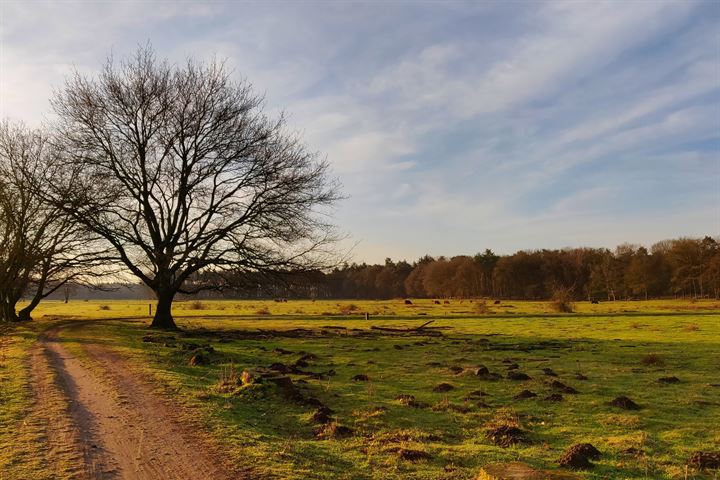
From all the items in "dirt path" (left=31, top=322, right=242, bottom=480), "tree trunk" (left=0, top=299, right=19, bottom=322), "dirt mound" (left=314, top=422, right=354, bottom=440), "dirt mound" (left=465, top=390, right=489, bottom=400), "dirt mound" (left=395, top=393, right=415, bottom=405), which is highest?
"tree trunk" (left=0, top=299, right=19, bottom=322)

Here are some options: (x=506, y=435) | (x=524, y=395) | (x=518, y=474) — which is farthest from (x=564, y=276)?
(x=518, y=474)

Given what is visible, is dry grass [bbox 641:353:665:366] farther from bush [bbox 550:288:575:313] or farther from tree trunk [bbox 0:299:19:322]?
bush [bbox 550:288:575:313]

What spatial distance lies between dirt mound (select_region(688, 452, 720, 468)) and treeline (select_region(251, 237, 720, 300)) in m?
60.9

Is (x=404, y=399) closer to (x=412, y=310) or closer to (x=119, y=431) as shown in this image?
(x=119, y=431)

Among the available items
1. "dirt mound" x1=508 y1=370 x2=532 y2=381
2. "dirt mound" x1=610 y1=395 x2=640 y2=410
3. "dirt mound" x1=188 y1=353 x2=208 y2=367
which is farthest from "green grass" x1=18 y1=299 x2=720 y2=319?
"dirt mound" x1=610 y1=395 x2=640 y2=410

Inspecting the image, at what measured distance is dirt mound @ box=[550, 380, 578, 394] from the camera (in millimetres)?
13124

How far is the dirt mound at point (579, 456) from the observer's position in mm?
7538

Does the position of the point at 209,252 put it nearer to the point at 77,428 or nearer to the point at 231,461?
the point at 77,428

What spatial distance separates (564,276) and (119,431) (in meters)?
109

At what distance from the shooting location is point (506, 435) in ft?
29.7

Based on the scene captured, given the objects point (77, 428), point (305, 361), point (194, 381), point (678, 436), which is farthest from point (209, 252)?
point (678, 436)

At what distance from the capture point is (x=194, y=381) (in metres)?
13.3

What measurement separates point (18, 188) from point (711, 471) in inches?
1329

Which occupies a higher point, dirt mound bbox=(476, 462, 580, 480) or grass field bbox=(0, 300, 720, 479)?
dirt mound bbox=(476, 462, 580, 480)
